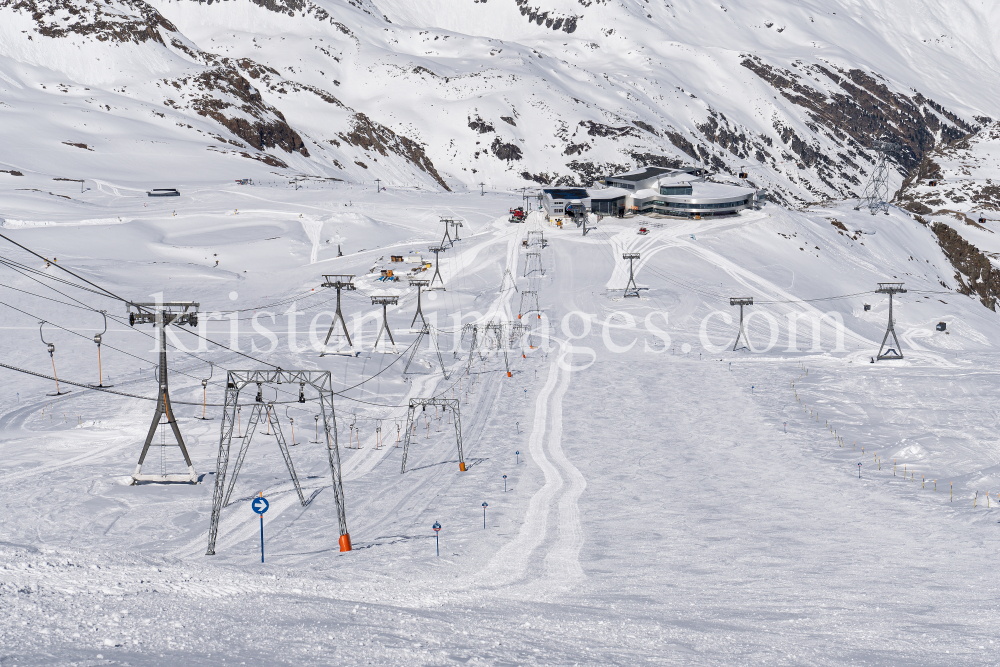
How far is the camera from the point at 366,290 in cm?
8512

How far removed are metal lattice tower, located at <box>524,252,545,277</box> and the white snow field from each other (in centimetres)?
48

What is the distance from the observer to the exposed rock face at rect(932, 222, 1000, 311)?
13500 cm

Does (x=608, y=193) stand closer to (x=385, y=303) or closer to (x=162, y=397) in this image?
(x=385, y=303)

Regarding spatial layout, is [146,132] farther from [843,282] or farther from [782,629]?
[782,629]

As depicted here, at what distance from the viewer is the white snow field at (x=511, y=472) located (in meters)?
21.0

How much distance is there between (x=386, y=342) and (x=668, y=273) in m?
40.8

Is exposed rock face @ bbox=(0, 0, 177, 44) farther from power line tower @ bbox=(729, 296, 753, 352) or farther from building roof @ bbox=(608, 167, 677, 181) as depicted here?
power line tower @ bbox=(729, 296, 753, 352)

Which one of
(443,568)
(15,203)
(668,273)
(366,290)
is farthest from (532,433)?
(15,203)

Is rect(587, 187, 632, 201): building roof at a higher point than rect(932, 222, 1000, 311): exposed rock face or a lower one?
higher

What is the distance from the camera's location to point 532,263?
315 ft

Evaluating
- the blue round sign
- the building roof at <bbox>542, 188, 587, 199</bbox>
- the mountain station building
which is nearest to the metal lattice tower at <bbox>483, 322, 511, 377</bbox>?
the blue round sign

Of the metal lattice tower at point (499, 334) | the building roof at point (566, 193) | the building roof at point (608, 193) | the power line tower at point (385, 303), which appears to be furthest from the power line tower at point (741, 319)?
the building roof at point (566, 193)

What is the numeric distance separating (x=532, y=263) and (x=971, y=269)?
3472 inches

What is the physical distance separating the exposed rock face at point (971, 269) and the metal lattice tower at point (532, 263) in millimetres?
75603
